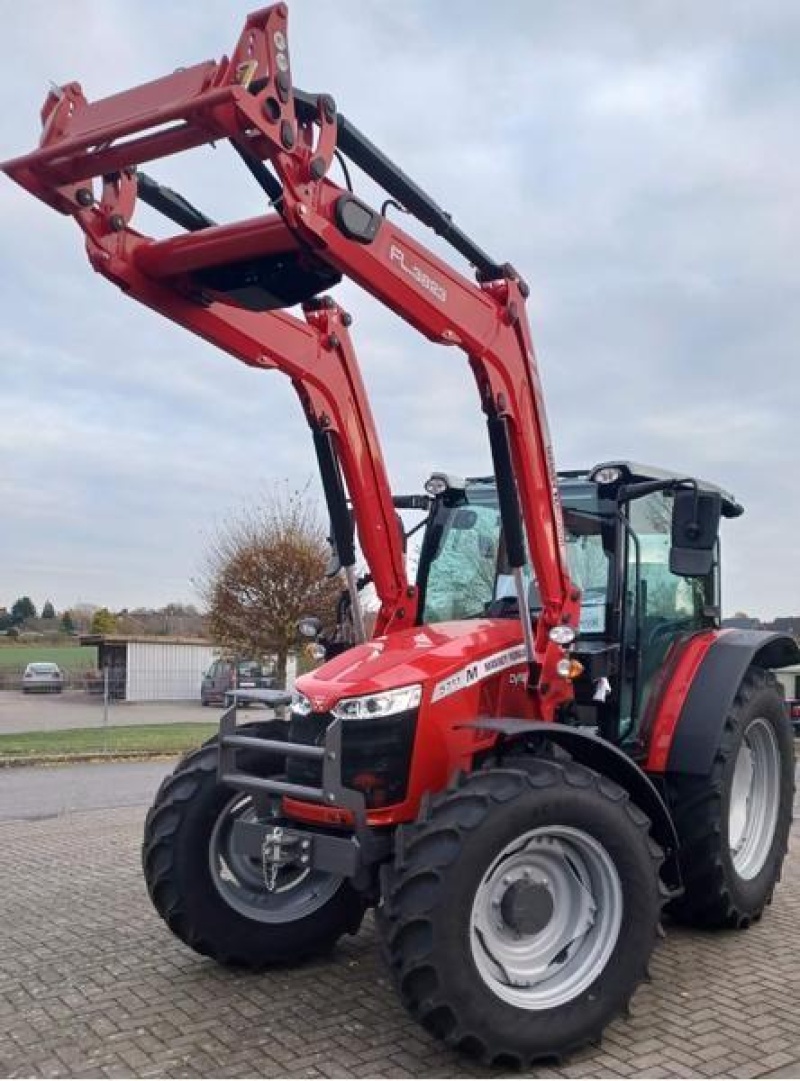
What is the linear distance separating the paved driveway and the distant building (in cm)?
2250

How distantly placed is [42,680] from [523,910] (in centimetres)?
3567

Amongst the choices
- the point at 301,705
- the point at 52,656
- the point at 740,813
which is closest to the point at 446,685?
the point at 301,705

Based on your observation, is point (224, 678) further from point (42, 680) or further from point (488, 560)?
point (488, 560)

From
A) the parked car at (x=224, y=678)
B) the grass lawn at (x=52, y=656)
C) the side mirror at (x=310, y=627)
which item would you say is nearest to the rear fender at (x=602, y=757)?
the side mirror at (x=310, y=627)

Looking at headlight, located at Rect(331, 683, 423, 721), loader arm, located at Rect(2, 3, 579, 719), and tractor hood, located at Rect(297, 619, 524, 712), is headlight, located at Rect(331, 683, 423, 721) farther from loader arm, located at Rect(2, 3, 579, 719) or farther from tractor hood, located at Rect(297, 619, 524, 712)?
loader arm, located at Rect(2, 3, 579, 719)

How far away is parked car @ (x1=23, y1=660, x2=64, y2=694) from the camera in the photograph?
1463 inches

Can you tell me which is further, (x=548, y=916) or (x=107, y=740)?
(x=107, y=740)

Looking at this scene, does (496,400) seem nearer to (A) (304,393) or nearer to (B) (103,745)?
(A) (304,393)

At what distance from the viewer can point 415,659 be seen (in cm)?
468

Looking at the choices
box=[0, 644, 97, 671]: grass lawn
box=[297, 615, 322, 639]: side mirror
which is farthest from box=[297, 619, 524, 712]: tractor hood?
box=[0, 644, 97, 671]: grass lawn

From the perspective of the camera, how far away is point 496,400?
488cm

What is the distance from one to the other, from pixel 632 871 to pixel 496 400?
217 centimetres

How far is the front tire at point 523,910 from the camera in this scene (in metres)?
3.81

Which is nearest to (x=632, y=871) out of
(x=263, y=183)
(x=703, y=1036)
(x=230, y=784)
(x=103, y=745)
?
(x=703, y=1036)
